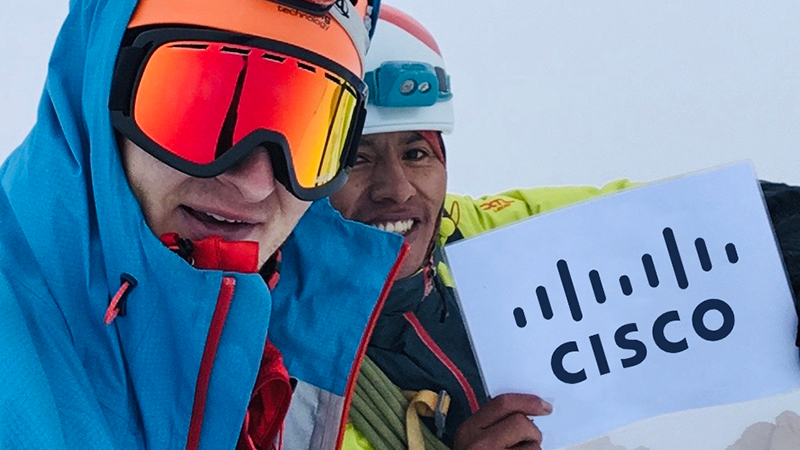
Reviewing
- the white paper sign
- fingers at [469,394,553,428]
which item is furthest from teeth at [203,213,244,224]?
fingers at [469,394,553,428]

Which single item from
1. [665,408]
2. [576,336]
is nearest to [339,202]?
[576,336]

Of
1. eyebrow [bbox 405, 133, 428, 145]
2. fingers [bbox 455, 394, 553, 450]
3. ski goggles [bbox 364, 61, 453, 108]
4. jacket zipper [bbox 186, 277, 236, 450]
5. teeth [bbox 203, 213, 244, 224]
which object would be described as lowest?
fingers [bbox 455, 394, 553, 450]

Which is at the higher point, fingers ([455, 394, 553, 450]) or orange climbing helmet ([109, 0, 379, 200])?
orange climbing helmet ([109, 0, 379, 200])

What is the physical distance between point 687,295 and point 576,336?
0.15 metres

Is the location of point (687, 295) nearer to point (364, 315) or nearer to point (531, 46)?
point (364, 315)

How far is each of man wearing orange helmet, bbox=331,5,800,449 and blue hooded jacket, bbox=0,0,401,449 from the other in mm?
472

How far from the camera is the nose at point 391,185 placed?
5.59ft

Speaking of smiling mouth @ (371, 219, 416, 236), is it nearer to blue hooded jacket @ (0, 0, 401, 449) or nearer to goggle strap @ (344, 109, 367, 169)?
goggle strap @ (344, 109, 367, 169)

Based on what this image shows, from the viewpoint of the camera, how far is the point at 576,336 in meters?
1.44

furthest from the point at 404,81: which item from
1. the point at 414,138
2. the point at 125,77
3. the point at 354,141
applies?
the point at 125,77

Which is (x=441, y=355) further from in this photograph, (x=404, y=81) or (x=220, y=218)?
(x=220, y=218)

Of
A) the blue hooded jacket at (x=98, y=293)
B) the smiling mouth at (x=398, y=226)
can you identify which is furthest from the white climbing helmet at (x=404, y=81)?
the blue hooded jacket at (x=98, y=293)

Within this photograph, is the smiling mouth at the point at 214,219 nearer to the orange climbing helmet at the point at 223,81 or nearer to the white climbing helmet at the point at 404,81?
the orange climbing helmet at the point at 223,81

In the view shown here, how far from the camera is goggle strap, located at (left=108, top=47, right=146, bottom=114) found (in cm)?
111
